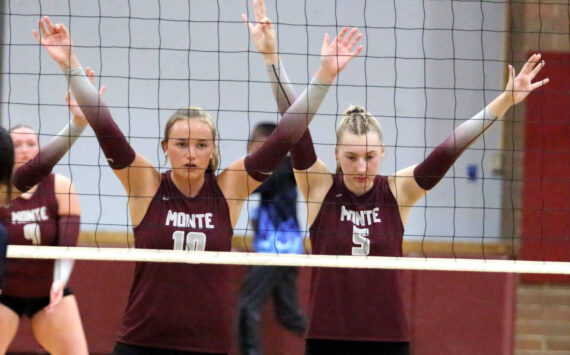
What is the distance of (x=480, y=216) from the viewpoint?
661 centimetres

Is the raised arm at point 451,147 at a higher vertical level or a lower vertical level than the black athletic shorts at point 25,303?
higher

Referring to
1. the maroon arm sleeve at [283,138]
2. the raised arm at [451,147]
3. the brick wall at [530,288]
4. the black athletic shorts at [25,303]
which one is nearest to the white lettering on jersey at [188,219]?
the maroon arm sleeve at [283,138]

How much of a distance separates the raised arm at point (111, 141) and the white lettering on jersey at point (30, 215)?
1.30 meters

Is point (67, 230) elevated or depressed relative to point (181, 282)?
elevated

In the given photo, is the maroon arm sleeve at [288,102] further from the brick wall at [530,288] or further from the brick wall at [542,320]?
the brick wall at [542,320]

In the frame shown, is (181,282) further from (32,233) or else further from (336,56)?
(32,233)

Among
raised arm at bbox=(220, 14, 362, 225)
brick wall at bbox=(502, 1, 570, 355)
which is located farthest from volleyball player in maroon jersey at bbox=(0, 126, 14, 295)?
brick wall at bbox=(502, 1, 570, 355)

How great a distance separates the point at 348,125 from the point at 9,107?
3.17 metres

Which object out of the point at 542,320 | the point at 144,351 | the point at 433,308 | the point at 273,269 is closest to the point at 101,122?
the point at 144,351

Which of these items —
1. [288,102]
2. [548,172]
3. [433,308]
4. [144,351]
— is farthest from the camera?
[548,172]

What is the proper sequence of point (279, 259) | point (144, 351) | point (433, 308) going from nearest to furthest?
point (144, 351) < point (279, 259) < point (433, 308)

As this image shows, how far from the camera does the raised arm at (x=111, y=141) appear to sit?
3693 millimetres

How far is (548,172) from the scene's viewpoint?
6.63 meters

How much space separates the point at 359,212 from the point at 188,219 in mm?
664
